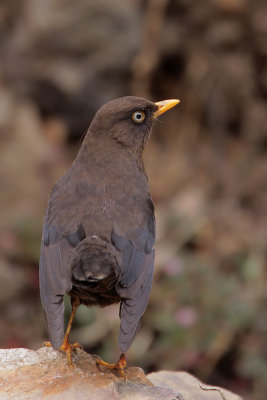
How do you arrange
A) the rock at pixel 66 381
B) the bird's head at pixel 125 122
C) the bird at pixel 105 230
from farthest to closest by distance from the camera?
the bird's head at pixel 125 122 < the bird at pixel 105 230 < the rock at pixel 66 381

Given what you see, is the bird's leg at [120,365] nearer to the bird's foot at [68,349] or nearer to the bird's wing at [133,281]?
the bird's foot at [68,349]

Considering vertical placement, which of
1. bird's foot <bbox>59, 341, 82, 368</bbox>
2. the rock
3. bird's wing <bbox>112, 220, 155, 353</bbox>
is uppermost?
bird's wing <bbox>112, 220, 155, 353</bbox>

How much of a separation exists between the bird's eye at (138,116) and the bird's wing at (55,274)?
3.67 ft

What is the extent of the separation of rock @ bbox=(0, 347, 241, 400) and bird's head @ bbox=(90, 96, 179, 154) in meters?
1.55

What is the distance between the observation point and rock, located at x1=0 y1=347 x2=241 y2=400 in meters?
4.66

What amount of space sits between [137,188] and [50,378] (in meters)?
1.48

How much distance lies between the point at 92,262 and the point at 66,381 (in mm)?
724

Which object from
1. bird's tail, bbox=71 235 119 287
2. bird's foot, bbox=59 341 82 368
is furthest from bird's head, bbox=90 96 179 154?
bird's foot, bbox=59 341 82 368

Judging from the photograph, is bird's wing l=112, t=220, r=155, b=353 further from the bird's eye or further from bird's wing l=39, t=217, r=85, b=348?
the bird's eye

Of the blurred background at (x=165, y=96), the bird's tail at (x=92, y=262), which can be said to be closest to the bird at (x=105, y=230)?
the bird's tail at (x=92, y=262)

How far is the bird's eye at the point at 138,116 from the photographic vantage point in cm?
591

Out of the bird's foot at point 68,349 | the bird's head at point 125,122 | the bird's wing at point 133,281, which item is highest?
the bird's head at point 125,122

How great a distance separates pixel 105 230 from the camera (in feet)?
16.8

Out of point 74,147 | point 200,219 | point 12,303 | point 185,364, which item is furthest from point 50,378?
point 74,147
